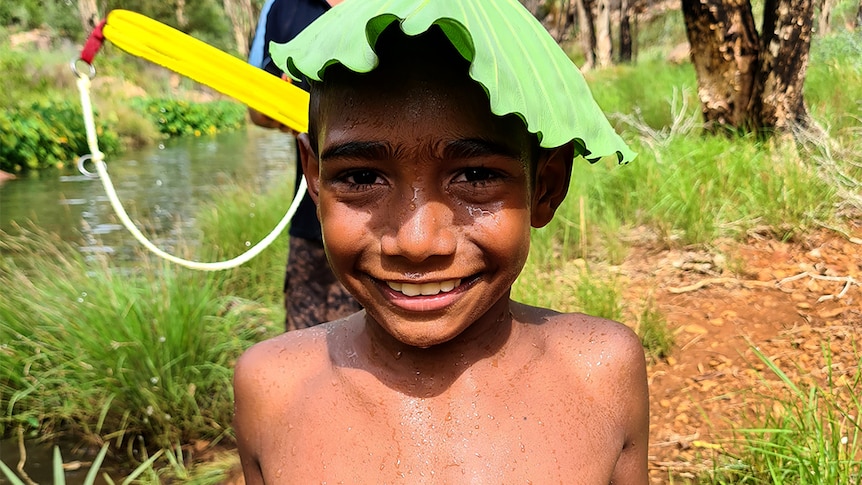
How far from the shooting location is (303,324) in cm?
257

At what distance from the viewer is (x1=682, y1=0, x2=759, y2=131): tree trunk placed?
4.52 metres

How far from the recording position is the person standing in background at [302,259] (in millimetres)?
2244

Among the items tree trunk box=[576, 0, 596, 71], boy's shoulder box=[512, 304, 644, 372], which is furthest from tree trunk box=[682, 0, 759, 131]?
tree trunk box=[576, 0, 596, 71]

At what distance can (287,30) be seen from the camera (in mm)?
2174

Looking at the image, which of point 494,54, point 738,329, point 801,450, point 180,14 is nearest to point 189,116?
point 738,329

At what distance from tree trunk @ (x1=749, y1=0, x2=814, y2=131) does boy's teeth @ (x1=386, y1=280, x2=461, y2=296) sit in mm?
3996

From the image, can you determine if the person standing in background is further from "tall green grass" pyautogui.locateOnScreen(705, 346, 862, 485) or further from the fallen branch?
the fallen branch

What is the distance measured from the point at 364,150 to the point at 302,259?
1528 millimetres

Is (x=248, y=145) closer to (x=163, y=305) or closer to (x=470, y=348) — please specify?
(x=163, y=305)

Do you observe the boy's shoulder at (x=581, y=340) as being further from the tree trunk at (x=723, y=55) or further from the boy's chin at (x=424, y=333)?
the tree trunk at (x=723, y=55)

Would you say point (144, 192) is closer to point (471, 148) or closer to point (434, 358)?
point (434, 358)

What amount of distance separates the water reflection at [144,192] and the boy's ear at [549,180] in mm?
3007

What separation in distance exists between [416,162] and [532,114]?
0.66ft

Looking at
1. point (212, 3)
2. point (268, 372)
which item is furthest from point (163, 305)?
point (212, 3)
